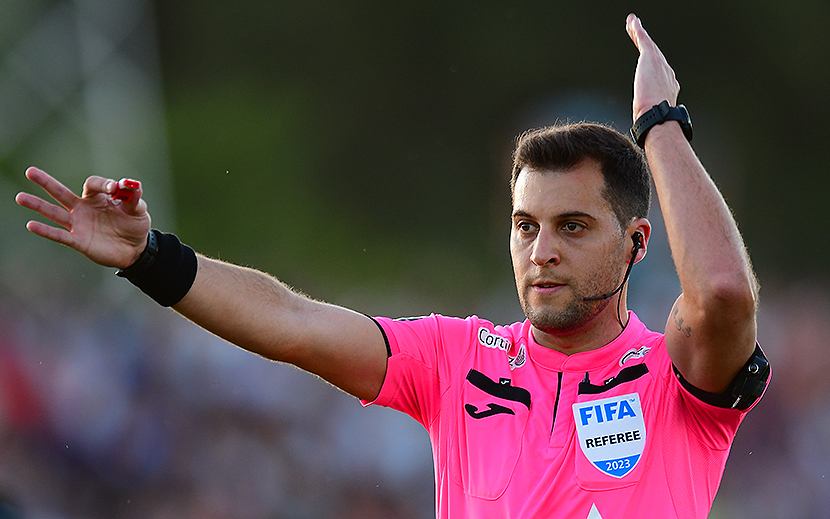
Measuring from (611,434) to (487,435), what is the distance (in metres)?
0.39

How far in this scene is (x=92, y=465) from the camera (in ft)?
19.9

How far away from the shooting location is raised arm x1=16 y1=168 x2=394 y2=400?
239 centimetres

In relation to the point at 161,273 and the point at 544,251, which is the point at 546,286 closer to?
the point at 544,251

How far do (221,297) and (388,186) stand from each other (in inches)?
209

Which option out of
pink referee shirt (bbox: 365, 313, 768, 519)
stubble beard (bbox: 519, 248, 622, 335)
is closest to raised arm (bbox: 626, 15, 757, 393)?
pink referee shirt (bbox: 365, 313, 768, 519)

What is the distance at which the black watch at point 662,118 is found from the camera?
8.42 feet

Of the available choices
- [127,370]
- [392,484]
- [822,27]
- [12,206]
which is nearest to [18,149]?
[12,206]

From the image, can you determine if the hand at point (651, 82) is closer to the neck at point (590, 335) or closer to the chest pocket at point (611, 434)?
the neck at point (590, 335)

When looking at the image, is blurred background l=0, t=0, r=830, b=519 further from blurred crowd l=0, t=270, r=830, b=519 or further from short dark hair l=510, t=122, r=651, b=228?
short dark hair l=510, t=122, r=651, b=228

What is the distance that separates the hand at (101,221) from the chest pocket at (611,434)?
1474 mm

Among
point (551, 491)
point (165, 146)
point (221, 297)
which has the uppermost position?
point (165, 146)

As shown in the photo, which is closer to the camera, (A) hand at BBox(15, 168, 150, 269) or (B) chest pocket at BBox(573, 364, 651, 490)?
(A) hand at BBox(15, 168, 150, 269)

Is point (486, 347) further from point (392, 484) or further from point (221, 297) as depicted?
point (392, 484)

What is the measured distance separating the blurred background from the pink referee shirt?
367cm
